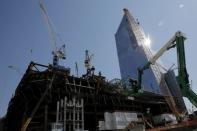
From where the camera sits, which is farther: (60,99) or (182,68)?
(60,99)

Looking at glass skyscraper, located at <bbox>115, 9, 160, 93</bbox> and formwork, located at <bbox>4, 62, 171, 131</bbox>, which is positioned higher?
glass skyscraper, located at <bbox>115, 9, 160, 93</bbox>

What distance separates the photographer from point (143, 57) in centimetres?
10731

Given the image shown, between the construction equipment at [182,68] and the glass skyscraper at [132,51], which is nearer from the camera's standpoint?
the construction equipment at [182,68]

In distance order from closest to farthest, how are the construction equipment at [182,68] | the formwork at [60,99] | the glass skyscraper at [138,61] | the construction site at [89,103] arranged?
1. the construction equipment at [182,68]
2. the construction site at [89,103]
3. the formwork at [60,99]
4. the glass skyscraper at [138,61]

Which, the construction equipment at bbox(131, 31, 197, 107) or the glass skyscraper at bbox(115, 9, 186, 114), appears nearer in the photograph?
the construction equipment at bbox(131, 31, 197, 107)

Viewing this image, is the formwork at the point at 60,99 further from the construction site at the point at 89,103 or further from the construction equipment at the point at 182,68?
the construction equipment at the point at 182,68

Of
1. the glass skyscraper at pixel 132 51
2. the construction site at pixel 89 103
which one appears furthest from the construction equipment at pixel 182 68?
the glass skyscraper at pixel 132 51

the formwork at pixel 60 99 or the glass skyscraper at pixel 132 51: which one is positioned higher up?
the glass skyscraper at pixel 132 51

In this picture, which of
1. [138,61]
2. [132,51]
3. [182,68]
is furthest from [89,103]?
[132,51]

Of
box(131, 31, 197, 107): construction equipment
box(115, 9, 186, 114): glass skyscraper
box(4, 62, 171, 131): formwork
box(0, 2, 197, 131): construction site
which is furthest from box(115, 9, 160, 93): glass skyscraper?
box(131, 31, 197, 107): construction equipment

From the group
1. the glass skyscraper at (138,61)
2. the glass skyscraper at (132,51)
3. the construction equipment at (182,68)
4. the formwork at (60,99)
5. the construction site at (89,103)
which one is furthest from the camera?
the glass skyscraper at (132,51)

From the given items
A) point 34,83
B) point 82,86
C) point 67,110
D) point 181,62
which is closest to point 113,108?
point 82,86

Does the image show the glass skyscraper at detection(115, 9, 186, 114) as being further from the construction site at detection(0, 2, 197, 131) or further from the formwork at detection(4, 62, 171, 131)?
the formwork at detection(4, 62, 171, 131)

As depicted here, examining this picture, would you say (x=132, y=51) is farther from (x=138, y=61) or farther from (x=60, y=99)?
(x=60, y=99)
